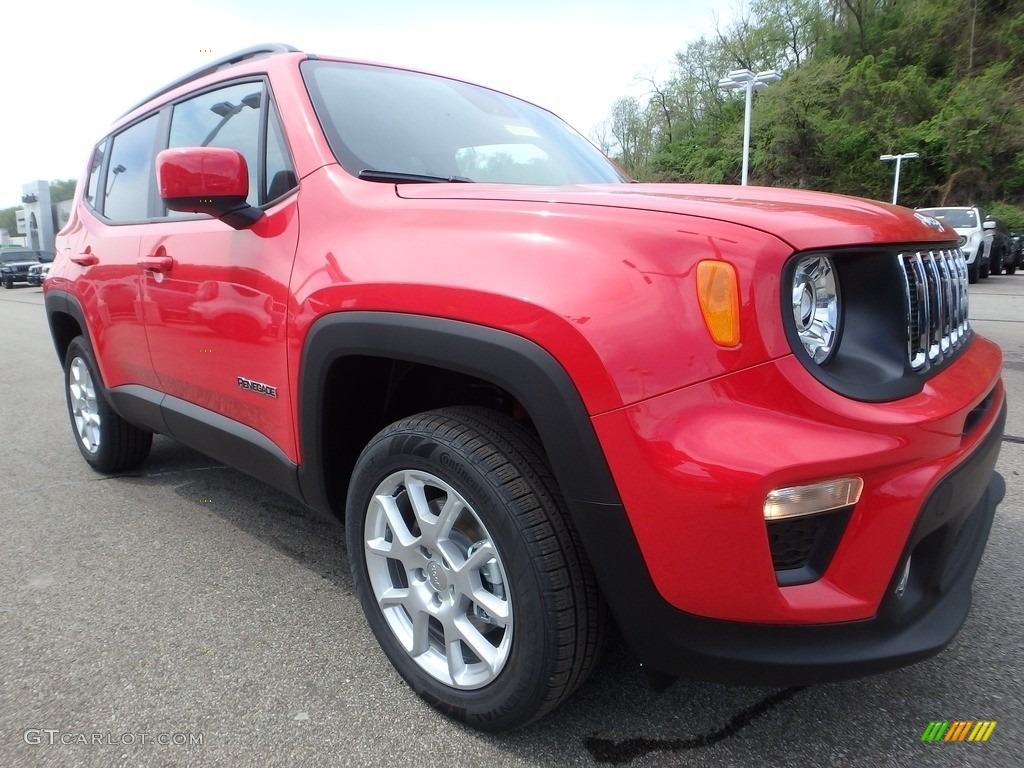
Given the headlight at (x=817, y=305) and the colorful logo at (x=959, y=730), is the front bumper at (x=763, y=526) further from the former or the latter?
the colorful logo at (x=959, y=730)

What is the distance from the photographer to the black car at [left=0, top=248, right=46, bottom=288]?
3006 centimetres

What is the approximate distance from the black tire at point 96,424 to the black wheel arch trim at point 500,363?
216cm

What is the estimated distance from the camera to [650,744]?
1682mm

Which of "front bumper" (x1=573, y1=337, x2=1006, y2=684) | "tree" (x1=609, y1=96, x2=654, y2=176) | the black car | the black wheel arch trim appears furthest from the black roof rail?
"tree" (x1=609, y1=96, x2=654, y2=176)

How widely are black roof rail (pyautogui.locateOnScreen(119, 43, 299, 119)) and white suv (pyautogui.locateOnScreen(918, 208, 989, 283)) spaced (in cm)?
1432

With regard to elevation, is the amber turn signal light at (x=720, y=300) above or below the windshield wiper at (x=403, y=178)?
below

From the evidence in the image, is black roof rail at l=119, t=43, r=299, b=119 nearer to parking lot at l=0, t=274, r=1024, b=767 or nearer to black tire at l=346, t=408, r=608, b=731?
black tire at l=346, t=408, r=608, b=731

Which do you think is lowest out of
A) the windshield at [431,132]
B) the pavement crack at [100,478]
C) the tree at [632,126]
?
the pavement crack at [100,478]

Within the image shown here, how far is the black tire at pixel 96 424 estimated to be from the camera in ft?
11.6

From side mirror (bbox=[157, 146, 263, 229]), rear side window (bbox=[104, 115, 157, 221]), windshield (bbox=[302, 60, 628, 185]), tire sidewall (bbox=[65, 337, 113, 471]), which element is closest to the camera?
side mirror (bbox=[157, 146, 263, 229])

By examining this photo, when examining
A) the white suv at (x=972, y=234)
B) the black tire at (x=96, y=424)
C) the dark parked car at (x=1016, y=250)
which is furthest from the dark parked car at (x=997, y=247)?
the black tire at (x=96, y=424)

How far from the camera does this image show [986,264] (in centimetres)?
1588

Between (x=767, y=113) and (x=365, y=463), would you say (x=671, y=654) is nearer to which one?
(x=365, y=463)

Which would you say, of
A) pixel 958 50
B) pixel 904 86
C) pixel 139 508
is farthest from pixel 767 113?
pixel 139 508
